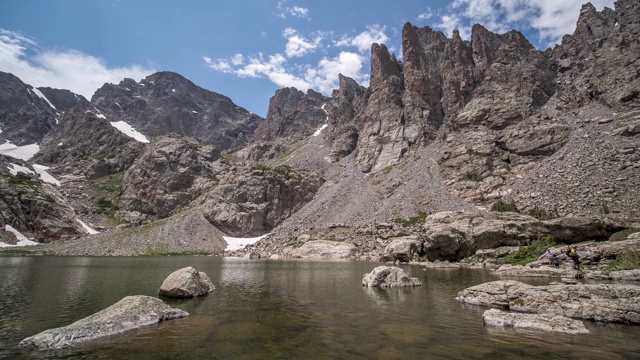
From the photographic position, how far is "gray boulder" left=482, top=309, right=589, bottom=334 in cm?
1800

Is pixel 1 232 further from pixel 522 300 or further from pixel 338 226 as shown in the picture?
pixel 522 300

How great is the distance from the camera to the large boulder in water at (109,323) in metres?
16.4

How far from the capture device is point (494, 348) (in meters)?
15.6

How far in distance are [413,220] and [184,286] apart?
9693cm

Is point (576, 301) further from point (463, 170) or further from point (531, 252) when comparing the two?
point (463, 170)

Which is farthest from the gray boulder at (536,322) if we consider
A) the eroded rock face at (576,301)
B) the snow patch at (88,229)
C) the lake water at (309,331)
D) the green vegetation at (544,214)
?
the snow patch at (88,229)

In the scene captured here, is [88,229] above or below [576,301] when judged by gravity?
above

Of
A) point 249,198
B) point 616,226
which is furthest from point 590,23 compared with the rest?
point 249,198

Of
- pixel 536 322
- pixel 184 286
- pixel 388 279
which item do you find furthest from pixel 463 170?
pixel 184 286

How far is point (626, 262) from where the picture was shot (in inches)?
1622

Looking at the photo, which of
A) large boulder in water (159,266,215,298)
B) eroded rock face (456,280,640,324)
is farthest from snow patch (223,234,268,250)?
eroded rock face (456,280,640,324)

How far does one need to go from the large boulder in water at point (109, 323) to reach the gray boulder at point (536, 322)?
20.0m

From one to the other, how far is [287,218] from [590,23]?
19840cm

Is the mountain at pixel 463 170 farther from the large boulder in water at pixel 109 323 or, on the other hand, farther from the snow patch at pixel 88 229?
the large boulder in water at pixel 109 323
